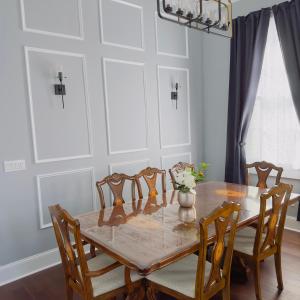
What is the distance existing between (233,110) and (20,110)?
2804 millimetres

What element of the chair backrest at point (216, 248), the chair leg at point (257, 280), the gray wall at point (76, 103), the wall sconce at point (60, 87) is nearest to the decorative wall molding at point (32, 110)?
the gray wall at point (76, 103)

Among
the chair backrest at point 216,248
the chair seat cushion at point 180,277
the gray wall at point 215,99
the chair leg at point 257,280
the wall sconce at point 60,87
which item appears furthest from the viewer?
the gray wall at point 215,99

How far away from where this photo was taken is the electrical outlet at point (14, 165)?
2777mm

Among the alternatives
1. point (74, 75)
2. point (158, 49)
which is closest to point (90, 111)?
point (74, 75)

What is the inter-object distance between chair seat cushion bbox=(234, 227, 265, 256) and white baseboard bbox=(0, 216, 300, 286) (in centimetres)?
191

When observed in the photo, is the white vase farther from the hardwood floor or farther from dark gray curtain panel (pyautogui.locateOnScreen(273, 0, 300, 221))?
dark gray curtain panel (pyautogui.locateOnScreen(273, 0, 300, 221))

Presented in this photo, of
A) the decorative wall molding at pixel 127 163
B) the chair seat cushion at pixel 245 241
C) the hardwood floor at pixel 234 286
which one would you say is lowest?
the hardwood floor at pixel 234 286

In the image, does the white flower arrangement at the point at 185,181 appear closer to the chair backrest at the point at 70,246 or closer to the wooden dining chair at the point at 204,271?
the wooden dining chair at the point at 204,271

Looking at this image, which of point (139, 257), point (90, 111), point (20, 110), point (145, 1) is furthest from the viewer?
point (145, 1)

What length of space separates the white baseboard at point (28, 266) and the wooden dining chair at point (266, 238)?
6.28ft

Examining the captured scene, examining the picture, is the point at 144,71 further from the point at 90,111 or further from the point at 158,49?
the point at 90,111

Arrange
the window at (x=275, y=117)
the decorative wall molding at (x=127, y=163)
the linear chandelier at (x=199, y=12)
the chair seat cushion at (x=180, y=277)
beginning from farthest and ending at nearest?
the window at (x=275, y=117), the decorative wall molding at (x=127, y=163), the linear chandelier at (x=199, y=12), the chair seat cushion at (x=180, y=277)

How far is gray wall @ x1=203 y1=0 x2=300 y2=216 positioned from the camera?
437 centimetres

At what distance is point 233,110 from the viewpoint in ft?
13.7
